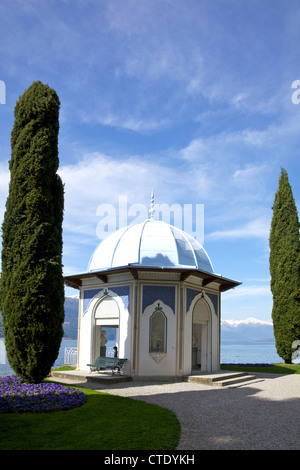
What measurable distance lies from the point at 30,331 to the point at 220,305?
9.51 metres

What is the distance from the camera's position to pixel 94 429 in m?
6.77

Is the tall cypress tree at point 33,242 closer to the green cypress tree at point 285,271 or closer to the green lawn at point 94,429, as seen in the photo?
the green lawn at point 94,429

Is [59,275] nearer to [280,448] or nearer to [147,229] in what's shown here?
[147,229]

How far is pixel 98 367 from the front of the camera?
1525cm

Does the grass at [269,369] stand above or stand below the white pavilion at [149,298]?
below

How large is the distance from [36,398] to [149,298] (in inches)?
259

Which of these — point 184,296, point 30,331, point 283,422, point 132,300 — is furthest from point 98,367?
point 283,422

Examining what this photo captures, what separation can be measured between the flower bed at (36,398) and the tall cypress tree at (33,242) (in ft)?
2.85

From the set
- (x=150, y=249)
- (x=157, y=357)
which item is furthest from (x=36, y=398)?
(x=150, y=249)

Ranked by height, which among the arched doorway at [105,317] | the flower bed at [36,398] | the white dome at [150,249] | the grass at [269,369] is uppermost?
the white dome at [150,249]

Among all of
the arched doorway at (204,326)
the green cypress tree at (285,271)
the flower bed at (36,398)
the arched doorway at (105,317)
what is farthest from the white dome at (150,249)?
the green cypress tree at (285,271)

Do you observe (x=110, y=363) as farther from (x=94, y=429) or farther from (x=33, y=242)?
(x=94, y=429)

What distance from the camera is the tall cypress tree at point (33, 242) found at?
10.5 meters

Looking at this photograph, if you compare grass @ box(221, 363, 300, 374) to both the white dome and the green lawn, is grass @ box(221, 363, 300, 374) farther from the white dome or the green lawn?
the green lawn
